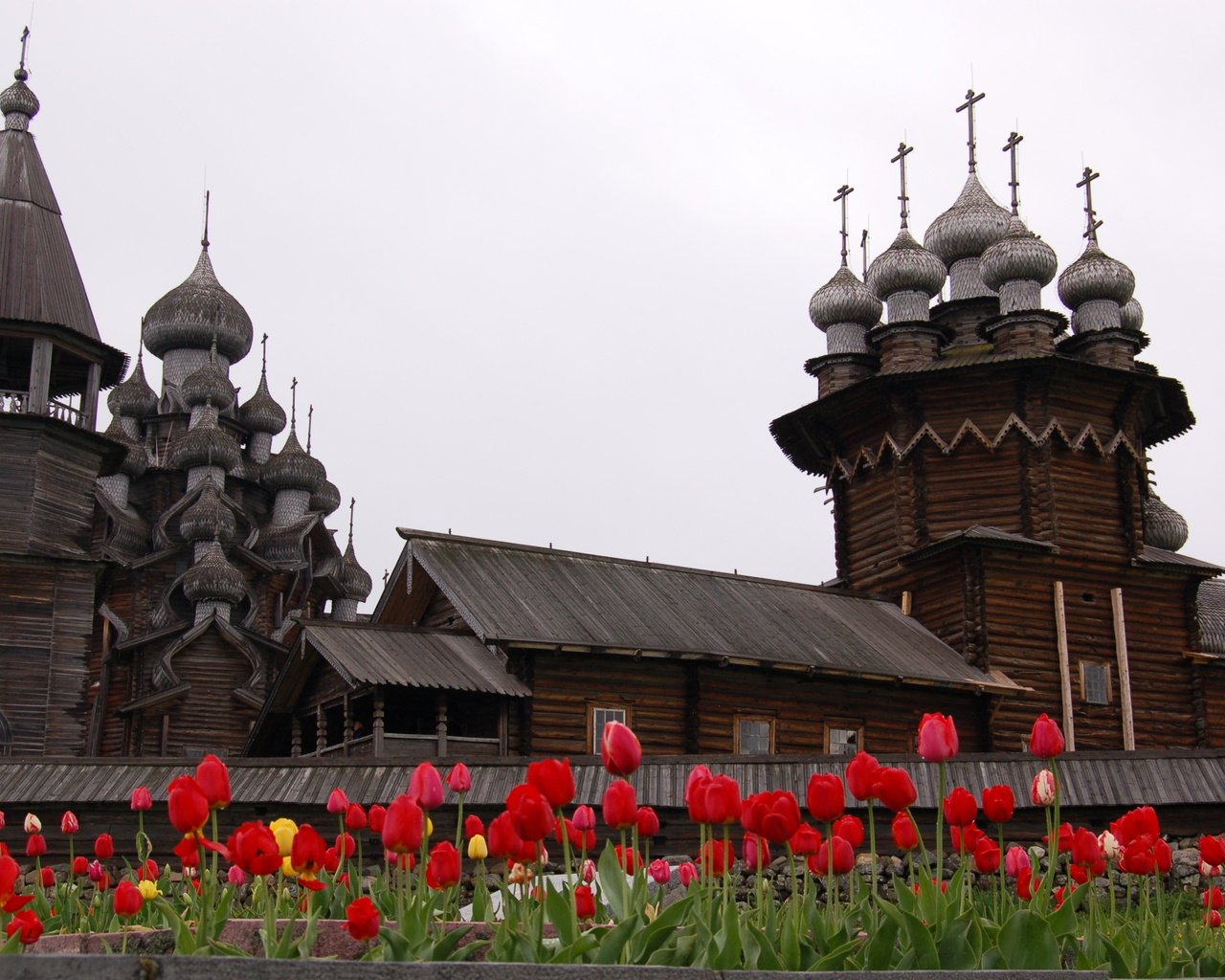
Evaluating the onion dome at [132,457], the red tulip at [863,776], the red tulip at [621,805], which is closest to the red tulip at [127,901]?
the red tulip at [621,805]

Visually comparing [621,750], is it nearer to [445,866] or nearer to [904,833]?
[445,866]

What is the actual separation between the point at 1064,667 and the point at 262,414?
25.1 meters

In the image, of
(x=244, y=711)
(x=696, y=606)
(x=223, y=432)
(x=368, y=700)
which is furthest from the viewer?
(x=223, y=432)

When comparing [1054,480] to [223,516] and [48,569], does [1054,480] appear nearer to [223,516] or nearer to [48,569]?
[48,569]

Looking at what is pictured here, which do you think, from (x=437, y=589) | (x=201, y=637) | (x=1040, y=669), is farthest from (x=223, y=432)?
(x=1040, y=669)

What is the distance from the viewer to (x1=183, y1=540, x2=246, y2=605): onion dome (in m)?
36.7

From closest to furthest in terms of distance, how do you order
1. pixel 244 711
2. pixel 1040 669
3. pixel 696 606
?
pixel 696 606 < pixel 1040 669 < pixel 244 711

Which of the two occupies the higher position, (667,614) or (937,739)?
(667,614)

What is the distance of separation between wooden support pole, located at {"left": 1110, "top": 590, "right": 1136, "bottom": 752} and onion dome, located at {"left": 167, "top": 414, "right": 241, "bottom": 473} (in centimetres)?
2286

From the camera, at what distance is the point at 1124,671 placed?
25.4m

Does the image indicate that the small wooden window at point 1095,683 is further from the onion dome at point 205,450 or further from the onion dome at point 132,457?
the onion dome at point 132,457

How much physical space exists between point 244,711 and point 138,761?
20.6 m

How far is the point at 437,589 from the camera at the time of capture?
2198 centimetres

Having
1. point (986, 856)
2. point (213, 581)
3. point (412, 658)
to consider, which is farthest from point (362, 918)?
point (213, 581)
